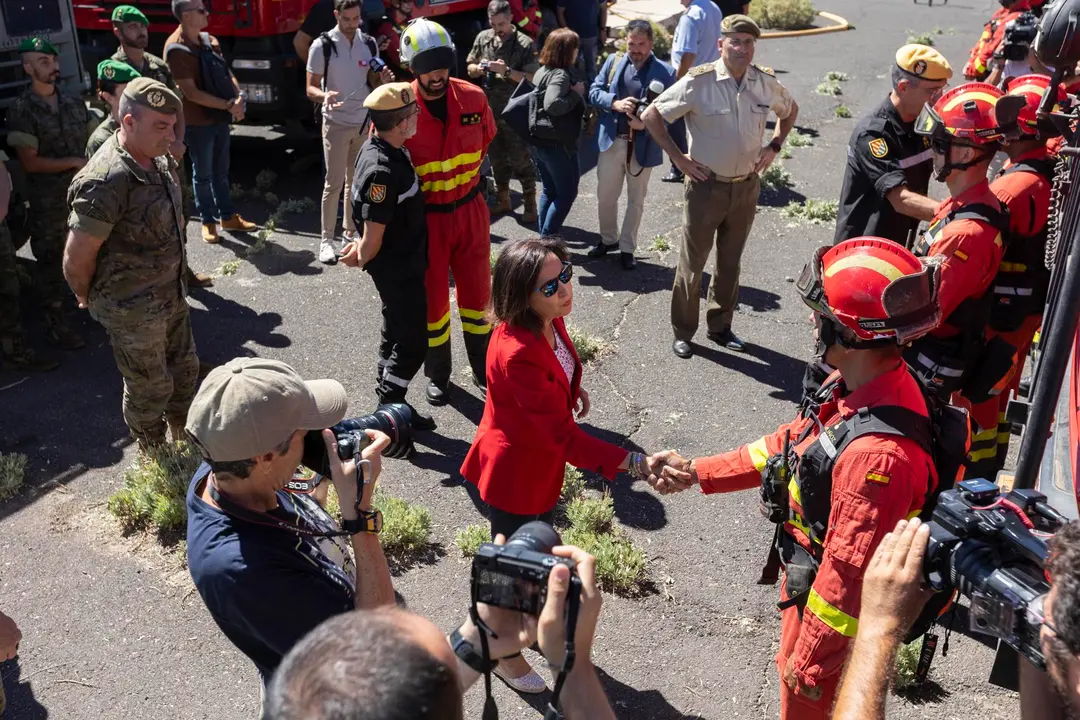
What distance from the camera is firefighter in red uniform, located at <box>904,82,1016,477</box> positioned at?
4.21 metres

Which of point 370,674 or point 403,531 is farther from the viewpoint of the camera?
point 403,531

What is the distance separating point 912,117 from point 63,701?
5396 millimetres

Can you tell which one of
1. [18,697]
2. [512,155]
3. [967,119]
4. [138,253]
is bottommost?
[18,697]

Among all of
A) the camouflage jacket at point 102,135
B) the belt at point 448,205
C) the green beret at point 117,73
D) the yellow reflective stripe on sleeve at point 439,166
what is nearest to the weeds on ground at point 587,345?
the belt at point 448,205

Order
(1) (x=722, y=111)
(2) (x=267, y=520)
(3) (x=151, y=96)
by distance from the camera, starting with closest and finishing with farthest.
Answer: (2) (x=267, y=520), (3) (x=151, y=96), (1) (x=722, y=111)

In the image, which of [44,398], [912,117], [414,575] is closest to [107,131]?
[44,398]

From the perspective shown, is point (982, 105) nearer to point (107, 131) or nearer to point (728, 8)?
point (107, 131)

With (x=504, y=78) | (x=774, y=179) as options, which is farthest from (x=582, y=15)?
(x=504, y=78)

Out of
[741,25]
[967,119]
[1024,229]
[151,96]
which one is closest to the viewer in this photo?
[967,119]

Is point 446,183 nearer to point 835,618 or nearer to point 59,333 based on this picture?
point 59,333

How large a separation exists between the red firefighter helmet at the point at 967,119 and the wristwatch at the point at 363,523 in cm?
298

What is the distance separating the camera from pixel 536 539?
2.11 meters

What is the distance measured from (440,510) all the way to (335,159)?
13.7 ft

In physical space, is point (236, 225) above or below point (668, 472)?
below
